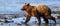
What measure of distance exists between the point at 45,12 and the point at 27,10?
34cm

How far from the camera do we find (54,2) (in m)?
8.43

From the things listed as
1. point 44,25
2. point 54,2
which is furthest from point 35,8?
point 54,2

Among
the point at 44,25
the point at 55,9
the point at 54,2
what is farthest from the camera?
the point at 54,2

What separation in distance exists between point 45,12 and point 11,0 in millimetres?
4147

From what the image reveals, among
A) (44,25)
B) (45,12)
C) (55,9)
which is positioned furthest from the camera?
(55,9)

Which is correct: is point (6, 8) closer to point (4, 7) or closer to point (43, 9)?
point (4, 7)

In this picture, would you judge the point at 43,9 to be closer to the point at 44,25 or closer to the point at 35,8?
the point at 35,8

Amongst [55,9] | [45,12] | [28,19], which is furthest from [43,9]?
[55,9]

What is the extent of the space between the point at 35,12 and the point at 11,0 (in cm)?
410

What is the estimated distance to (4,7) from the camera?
28.1 ft

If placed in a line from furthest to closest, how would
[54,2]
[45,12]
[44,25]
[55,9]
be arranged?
[54,2] → [55,9] → [45,12] → [44,25]

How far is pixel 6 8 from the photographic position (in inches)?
333

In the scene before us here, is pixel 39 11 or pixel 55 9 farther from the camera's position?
pixel 55 9

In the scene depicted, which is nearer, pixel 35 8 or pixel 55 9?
pixel 35 8
